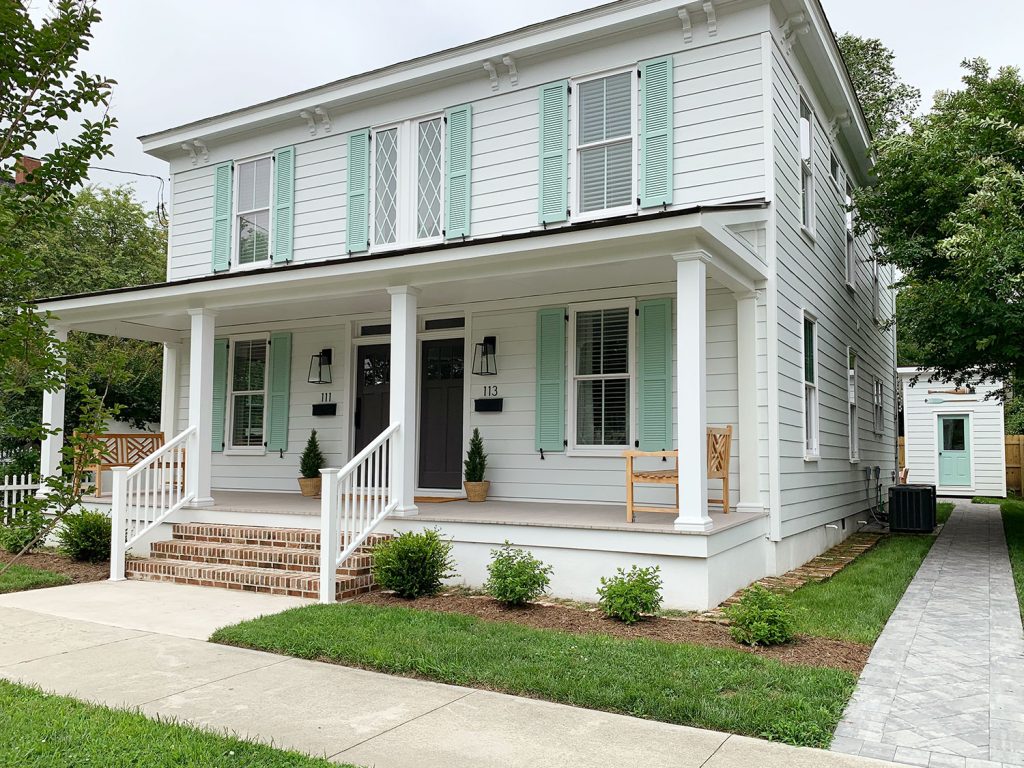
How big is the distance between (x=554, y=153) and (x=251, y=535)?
A: 5.32m

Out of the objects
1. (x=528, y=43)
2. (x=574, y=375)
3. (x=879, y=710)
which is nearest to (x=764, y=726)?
(x=879, y=710)

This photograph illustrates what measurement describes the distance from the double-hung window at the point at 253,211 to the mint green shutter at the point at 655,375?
18.4 feet

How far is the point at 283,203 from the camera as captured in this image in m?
11.1

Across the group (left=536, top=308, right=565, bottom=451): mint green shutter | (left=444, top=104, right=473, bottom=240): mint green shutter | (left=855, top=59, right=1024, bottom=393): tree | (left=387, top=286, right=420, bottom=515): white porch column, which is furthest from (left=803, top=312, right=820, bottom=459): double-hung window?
(left=387, top=286, right=420, bottom=515): white porch column

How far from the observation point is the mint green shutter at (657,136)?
8570mm

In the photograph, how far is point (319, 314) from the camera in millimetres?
10633

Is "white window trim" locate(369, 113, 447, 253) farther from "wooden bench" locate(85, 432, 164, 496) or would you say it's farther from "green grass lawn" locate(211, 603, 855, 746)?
"green grass lawn" locate(211, 603, 855, 746)

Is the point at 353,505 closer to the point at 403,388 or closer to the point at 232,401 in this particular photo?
the point at 403,388

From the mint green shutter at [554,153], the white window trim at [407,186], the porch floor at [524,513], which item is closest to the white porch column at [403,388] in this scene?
the porch floor at [524,513]

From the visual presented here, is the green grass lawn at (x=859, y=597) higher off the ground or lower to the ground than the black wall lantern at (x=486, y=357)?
lower

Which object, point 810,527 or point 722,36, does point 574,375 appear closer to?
point 810,527

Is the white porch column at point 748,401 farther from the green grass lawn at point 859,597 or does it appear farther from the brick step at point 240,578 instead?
the brick step at point 240,578

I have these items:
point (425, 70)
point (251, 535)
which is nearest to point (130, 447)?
point (251, 535)

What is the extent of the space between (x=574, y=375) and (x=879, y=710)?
5.42 metres
